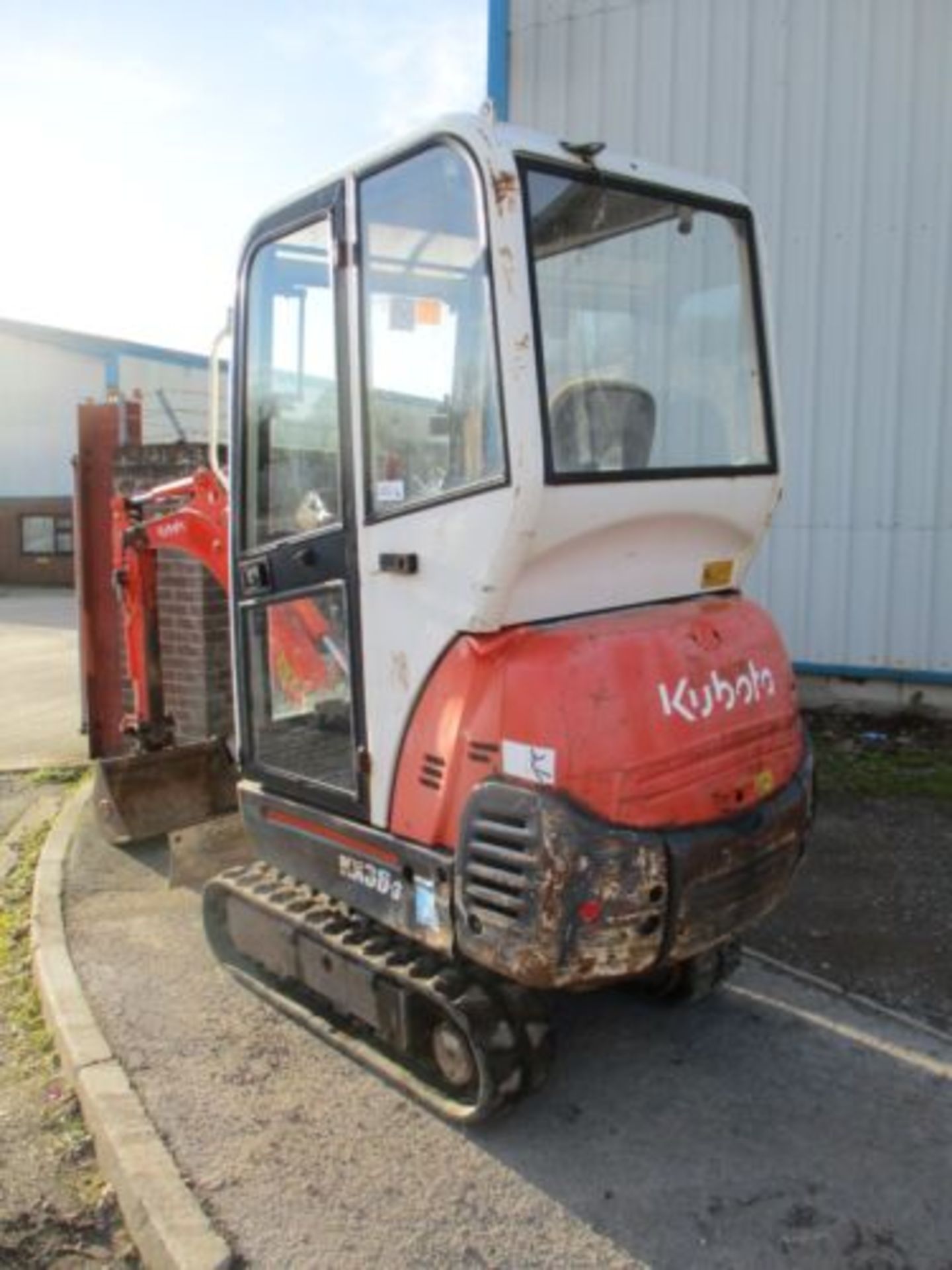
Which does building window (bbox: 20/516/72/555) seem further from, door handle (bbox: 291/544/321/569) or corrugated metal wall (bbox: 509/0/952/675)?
→ door handle (bbox: 291/544/321/569)

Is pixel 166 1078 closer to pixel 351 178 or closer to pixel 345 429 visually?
pixel 345 429

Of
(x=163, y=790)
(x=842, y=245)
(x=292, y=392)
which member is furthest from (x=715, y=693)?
(x=842, y=245)

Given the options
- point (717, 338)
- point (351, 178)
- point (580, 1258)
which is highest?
point (351, 178)

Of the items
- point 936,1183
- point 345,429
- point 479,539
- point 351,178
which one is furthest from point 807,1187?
point 351,178

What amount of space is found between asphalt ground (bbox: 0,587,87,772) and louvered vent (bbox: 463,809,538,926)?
5645 mm

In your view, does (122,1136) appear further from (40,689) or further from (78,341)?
(78,341)

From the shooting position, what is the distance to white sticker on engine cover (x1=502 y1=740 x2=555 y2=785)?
9.78ft

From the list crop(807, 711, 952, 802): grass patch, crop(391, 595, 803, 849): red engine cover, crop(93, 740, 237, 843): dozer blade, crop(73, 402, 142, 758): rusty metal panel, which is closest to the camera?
crop(391, 595, 803, 849): red engine cover

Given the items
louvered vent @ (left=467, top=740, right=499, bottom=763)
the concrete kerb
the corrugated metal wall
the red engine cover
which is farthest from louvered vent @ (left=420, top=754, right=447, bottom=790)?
the corrugated metal wall

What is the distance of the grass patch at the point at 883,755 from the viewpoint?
21.3 ft

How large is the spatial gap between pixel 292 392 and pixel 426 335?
0.69 meters

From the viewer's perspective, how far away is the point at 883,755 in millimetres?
7090

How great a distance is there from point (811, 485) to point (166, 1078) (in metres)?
5.95

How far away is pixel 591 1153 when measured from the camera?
326 centimetres
